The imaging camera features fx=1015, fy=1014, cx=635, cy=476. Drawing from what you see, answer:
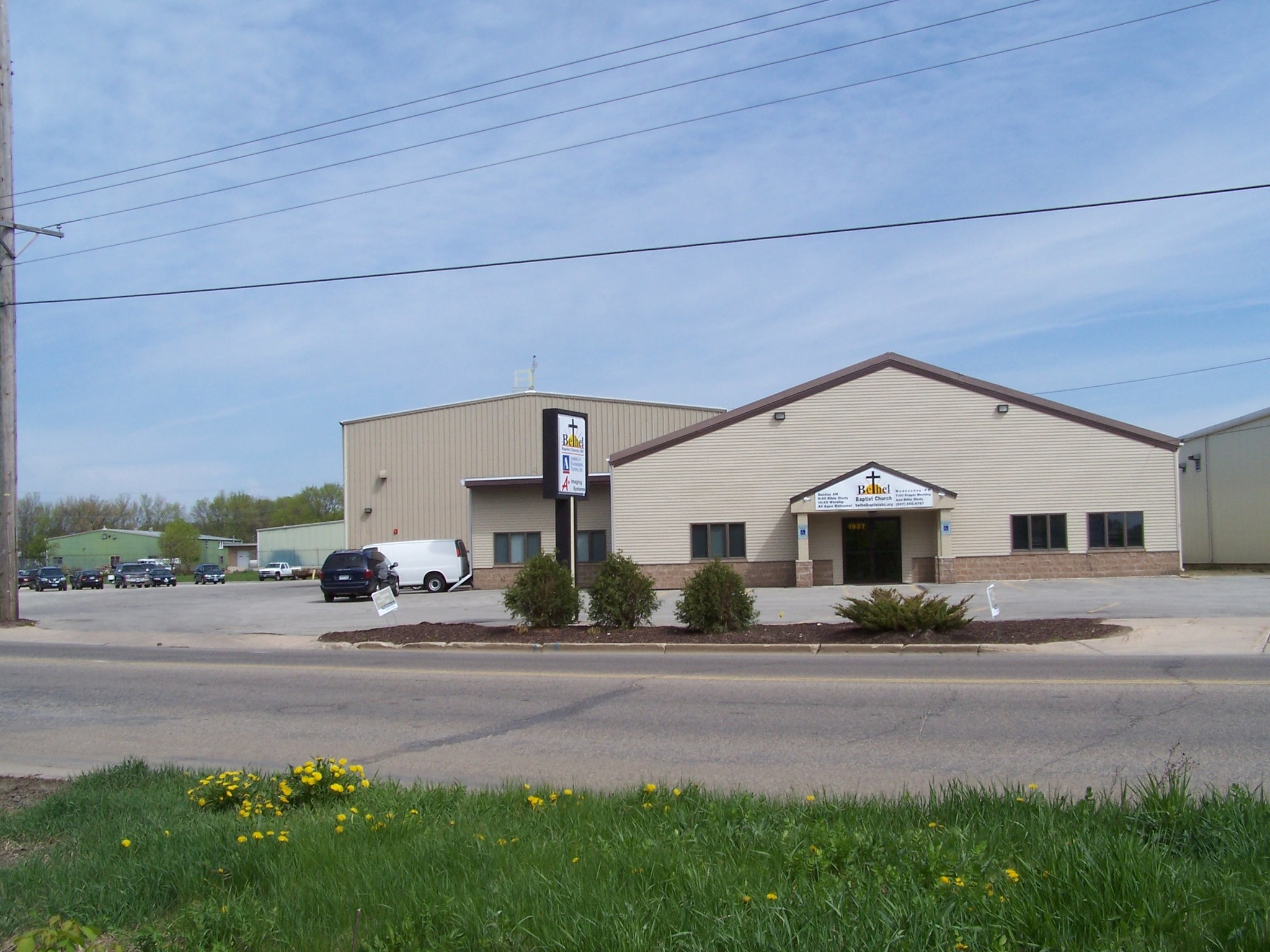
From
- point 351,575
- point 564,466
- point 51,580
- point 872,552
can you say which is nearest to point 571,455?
point 564,466

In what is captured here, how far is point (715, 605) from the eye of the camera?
59.9 feet

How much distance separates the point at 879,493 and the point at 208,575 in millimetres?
53522

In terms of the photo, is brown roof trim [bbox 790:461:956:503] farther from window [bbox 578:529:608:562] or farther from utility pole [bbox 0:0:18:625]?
utility pole [bbox 0:0:18:625]

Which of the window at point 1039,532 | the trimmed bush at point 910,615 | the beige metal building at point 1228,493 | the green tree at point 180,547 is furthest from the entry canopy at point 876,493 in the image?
the green tree at point 180,547

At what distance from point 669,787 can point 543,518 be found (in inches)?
1309

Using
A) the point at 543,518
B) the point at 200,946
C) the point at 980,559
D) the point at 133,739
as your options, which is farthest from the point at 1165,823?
the point at 543,518

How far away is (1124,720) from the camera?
9.34 meters

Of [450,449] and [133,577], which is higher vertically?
[450,449]

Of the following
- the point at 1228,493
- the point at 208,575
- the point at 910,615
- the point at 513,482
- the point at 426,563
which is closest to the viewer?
the point at 910,615

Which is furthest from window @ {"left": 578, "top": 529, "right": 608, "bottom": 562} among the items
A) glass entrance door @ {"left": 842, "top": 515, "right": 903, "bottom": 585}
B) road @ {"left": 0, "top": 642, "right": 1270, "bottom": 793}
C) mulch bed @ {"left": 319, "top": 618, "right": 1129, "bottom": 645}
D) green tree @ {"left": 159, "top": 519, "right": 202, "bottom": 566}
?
green tree @ {"left": 159, "top": 519, "right": 202, "bottom": 566}

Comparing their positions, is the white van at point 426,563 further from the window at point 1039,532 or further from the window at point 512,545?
the window at point 1039,532

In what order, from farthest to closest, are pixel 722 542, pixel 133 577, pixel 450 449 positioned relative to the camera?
pixel 133 577 < pixel 450 449 < pixel 722 542

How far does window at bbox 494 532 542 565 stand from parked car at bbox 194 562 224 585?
36594mm

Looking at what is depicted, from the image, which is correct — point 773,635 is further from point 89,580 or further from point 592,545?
point 89,580
